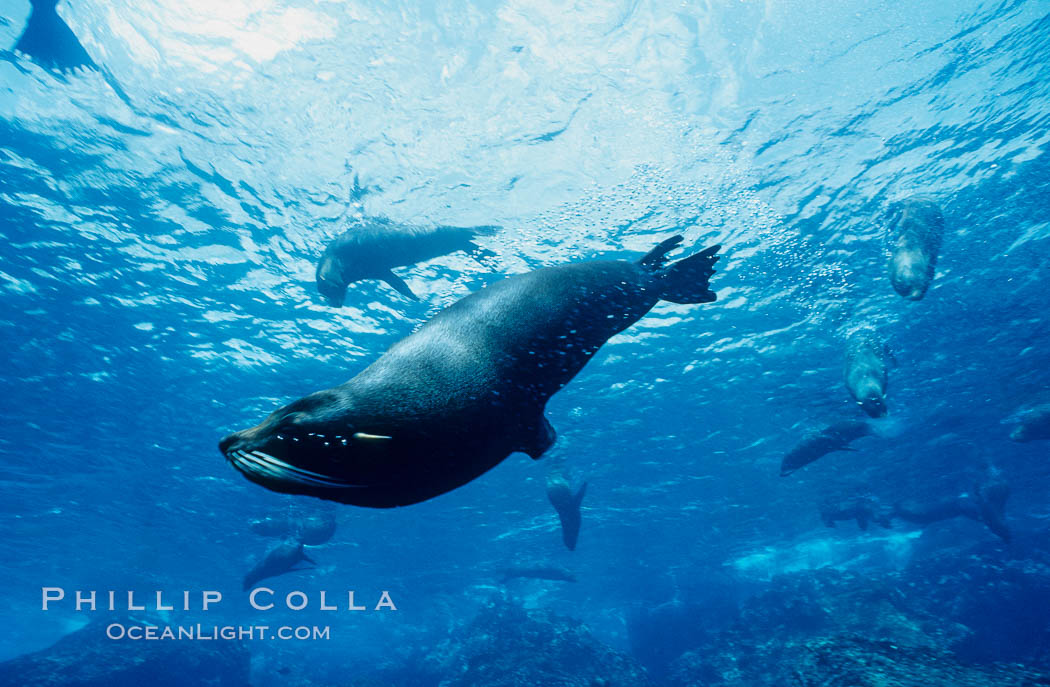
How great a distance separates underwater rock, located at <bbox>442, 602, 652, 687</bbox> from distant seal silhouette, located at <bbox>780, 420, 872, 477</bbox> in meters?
11.4

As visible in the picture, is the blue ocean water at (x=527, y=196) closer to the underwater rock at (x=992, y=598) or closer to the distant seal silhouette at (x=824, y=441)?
the underwater rock at (x=992, y=598)

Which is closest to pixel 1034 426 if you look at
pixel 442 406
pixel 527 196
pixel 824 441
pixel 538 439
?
pixel 824 441

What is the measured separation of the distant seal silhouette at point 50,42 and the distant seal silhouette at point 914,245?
13.6 metres

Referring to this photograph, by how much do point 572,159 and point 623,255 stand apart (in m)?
2.88

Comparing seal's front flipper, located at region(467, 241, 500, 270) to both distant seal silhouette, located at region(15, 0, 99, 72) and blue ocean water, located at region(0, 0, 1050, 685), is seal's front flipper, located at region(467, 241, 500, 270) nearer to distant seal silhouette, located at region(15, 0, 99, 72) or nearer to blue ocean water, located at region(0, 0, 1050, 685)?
blue ocean water, located at region(0, 0, 1050, 685)

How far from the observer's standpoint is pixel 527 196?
35.6ft

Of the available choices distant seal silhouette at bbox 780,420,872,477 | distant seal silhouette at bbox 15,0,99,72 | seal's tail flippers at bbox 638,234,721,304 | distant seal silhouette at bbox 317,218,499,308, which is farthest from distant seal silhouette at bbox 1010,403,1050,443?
distant seal silhouette at bbox 15,0,99,72

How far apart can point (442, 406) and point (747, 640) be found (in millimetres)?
28485

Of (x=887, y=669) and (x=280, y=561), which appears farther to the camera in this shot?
(x=280, y=561)

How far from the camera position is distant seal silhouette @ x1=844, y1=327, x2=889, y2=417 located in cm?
1071

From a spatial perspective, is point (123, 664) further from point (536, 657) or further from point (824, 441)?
point (824, 441)

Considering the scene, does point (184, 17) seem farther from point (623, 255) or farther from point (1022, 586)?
point (1022, 586)

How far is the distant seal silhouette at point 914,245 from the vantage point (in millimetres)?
8062

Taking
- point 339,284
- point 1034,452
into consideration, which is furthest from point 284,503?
point 1034,452
